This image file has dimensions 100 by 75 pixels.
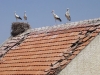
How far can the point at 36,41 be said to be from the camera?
13438 mm

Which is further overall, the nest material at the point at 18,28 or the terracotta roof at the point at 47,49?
the nest material at the point at 18,28

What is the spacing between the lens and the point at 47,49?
39.6 feet

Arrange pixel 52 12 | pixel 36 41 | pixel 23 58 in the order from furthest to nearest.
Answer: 1. pixel 52 12
2. pixel 36 41
3. pixel 23 58

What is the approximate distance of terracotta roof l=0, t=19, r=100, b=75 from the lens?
34.9 ft

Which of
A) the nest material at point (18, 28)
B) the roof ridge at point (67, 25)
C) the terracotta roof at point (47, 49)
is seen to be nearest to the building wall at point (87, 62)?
the terracotta roof at point (47, 49)

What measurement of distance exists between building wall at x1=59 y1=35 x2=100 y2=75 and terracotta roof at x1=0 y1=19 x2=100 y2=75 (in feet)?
0.45

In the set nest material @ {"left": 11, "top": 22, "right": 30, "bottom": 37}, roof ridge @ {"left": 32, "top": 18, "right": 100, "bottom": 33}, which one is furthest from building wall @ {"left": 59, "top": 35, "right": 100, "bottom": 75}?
nest material @ {"left": 11, "top": 22, "right": 30, "bottom": 37}

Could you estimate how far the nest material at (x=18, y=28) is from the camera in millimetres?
16047

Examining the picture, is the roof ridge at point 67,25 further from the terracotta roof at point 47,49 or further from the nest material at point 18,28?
the nest material at point 18,28

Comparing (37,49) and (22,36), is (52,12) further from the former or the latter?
(37,49)

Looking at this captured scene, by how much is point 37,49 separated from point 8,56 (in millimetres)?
1636

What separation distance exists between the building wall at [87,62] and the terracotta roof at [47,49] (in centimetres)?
14

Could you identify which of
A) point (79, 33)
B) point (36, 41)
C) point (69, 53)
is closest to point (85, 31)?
point (79, 33)

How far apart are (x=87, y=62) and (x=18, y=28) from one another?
21.4 ft
